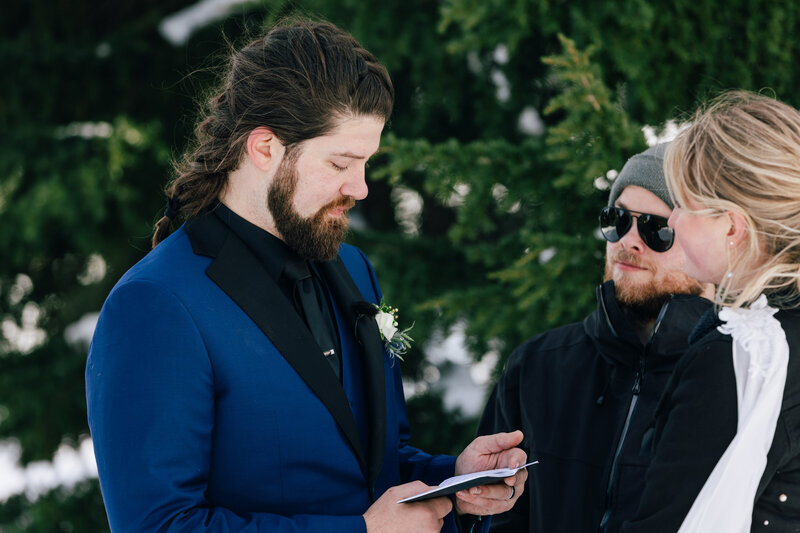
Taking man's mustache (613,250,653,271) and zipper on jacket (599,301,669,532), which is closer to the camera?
zipper on jacket (599,301,669,532)

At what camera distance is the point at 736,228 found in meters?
1.68

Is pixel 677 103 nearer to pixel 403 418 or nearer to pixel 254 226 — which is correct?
pixel 403 418

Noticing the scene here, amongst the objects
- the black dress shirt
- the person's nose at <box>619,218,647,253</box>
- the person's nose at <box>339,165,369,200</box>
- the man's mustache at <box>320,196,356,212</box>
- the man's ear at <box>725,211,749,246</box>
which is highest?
the man's ear at <box>725,211,749,246</box>

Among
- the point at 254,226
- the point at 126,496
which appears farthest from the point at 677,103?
the point at 126,496

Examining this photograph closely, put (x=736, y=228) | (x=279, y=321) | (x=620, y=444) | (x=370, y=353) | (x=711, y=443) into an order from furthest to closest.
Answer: (x=620, y=444), (x=370, y=353), (x=279, y=321), (x=736, y=228), (x=711, y=443)

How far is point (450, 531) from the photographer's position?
2.31 meters

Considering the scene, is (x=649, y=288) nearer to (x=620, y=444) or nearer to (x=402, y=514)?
(x=620, y=444)

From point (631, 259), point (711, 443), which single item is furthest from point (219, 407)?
point (631, 259)

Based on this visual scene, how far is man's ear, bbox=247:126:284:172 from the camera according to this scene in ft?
6.85

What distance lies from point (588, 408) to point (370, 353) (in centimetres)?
77

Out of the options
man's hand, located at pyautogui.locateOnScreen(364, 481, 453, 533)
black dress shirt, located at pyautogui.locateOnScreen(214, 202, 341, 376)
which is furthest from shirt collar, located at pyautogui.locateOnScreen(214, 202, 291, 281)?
man's hand, located at pyautogui.locateOnScreen(364, 481, 453, 533)

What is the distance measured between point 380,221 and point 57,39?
281 centimetres

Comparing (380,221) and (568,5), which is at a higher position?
(568,5)

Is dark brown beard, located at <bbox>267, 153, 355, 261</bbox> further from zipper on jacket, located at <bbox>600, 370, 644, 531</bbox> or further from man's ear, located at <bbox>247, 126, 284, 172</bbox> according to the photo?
zipper on jacket, located at <bbox>600, 370, 644, 531</bbox>
